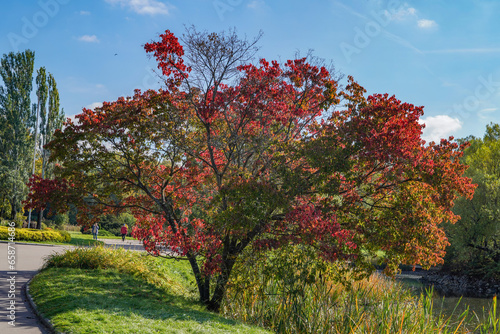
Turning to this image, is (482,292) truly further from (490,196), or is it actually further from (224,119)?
(224,119)

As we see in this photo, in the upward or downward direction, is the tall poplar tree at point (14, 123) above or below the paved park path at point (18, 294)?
above

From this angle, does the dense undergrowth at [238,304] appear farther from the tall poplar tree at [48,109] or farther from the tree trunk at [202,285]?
the tall poplar tree at [48,109]

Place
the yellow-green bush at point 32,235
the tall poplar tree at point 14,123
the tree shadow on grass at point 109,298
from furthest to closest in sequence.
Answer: the tall poplar tree at point 14,123 < the yellow-green bush at point 32,235 < the tree shadow on grass at point 109,298

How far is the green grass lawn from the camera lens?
6568mm

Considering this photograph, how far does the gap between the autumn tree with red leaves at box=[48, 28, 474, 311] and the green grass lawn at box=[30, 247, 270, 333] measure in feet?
4.26

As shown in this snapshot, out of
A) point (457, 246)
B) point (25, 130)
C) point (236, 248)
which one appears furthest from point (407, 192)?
point (25, 130)

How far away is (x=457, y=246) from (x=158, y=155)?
2131cm

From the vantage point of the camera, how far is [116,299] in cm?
823

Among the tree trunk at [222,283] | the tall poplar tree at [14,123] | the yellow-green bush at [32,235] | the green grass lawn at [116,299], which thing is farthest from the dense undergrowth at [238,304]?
the tall poplar tree at [14,123]

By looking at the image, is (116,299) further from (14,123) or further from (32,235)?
(14,123)

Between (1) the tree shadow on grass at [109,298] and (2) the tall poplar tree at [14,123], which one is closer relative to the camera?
(1) the tree shadow on grass at [109,298]

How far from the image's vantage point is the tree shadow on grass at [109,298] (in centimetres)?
733

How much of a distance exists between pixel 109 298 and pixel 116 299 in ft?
0.49

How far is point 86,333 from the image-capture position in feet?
19.6
